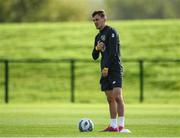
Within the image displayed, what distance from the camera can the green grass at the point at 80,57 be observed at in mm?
41344

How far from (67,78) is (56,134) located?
27609mm

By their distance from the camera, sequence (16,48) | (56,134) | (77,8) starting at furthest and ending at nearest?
(77,8) < (16,48) < (56,134)

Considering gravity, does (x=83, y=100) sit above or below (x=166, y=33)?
below

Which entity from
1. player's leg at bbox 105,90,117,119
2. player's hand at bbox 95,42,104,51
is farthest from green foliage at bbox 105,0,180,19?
player's hand at bbox 95,42,104,51

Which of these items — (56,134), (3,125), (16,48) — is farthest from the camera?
(16,48)

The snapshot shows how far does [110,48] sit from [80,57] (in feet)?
107

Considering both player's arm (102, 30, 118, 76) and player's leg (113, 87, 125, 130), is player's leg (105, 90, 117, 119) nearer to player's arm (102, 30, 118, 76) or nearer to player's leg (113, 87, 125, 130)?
player's leg (113, 87, 125, 130)

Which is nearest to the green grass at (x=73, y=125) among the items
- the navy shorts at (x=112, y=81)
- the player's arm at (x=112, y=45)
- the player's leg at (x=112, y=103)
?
the player's leg at (x=112, y=103)

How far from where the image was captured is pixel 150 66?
45.8 meters

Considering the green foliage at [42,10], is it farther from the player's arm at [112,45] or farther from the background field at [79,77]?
the player's arm at [112,45]

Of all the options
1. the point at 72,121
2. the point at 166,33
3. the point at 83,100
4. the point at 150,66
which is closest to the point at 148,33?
the point at 166,33

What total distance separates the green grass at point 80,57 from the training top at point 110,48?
2047cm

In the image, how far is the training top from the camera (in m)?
16.5

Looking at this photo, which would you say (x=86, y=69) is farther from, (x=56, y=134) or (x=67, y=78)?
(x=56, y=134)
